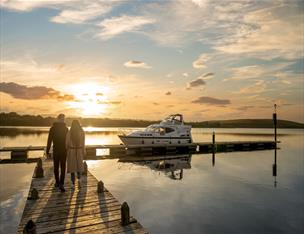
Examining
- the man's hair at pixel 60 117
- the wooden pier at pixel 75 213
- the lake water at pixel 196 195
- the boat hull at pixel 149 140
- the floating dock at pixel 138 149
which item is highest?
the man's hair at pixel 60 117

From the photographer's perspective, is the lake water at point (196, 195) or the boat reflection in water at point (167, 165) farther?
the boat reflection in water at point (167, 165)

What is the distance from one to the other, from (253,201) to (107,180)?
11023 mm

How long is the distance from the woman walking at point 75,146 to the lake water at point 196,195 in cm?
395

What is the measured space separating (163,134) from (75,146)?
28292 mm

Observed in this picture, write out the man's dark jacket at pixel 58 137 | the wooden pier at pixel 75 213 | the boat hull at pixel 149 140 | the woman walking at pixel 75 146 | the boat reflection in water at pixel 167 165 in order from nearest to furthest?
the wooden pier at pixel 75 213
the man's dark jacket at pixel 58 137
the woman walking at pixel 75 146
the boat reflection in water at pixel 167 165
the boat hull at pixel 149 140

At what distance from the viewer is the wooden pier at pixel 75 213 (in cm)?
711

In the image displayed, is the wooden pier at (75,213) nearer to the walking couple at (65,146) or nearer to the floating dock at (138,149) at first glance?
the walking couple at (65,146)

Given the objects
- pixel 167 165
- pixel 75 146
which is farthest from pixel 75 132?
pixel 167 165

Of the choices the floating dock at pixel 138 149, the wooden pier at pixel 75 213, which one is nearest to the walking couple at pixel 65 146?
the wooden pier at pixel 75 213

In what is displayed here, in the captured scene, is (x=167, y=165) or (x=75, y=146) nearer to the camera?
(x=75, y=146)

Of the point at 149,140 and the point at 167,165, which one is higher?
the point at 149,140

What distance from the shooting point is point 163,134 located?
3884cm

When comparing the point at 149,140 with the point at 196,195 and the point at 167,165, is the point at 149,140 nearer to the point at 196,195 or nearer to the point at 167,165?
the point at 167,165

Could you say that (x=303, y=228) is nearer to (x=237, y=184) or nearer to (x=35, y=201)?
(x=237, y=184)
